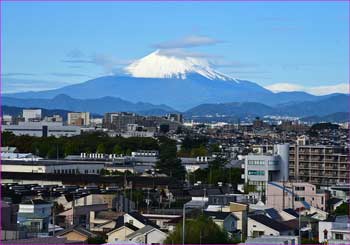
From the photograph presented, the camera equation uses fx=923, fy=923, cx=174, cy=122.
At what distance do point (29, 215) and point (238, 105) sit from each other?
149750 millimetres

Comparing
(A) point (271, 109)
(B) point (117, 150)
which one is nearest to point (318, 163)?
(B) point (117, 150)

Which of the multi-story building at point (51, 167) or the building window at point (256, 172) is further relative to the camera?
the multi-story building at point (51, 167)

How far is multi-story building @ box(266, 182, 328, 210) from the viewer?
1627 cm

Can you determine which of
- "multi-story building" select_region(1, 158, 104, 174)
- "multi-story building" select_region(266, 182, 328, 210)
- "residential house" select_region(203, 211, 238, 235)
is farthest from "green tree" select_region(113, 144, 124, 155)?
"residential house" select_region(203, 211, 238, 235)

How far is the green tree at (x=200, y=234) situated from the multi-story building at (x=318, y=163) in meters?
13.3

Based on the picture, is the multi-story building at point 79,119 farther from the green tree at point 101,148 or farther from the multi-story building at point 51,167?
the multi-story building at point 51,167

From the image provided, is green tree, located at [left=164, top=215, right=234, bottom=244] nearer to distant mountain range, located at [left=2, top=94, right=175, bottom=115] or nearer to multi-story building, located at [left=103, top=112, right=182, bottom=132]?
multi-story building, located at [left=103, top=112, right=182, bottom=132]

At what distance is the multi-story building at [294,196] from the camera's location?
16266 mm

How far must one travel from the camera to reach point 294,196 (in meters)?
16.5

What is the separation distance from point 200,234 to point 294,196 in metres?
7.14

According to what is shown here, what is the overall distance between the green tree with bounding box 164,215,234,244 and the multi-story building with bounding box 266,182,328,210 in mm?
5909

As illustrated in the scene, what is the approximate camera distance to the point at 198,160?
29.2 m

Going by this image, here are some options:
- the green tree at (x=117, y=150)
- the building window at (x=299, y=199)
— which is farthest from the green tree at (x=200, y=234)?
the green tree at (x=117, y=150)

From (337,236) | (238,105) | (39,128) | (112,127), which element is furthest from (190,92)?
(337,236)
